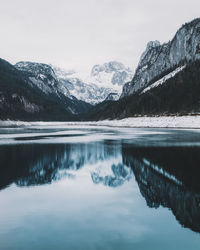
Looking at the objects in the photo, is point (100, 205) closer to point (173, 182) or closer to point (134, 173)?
point (173, 182)

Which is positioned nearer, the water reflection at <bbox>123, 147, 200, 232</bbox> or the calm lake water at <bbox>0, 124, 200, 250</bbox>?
the calm lake water at <bbox>0, 124, 200, 250</bbox>

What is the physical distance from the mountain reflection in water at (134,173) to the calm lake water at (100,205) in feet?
0.14

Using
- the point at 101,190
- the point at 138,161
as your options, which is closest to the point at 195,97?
the point at 138,161

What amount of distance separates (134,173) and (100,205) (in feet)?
26.3

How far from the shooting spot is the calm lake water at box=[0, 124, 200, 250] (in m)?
10.1

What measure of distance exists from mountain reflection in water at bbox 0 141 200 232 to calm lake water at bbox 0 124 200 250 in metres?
0.04

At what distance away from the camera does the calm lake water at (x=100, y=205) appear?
33.1 ft

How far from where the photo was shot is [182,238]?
10.2m

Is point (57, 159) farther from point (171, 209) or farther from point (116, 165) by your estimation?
point (171, 209)

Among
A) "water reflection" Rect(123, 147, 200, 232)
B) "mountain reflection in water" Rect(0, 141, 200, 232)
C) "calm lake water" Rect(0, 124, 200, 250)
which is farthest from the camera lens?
"mountain reflection in water" Rect(0, 141, 200, 232)

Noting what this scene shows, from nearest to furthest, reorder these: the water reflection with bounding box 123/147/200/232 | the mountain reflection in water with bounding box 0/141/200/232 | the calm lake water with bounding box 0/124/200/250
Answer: the calm lake water with bounding box 0/124/200/250 < the water reflection with bounding box 123/147/200/232 < the mountain reflection in water with bounding box 0/141/200/232

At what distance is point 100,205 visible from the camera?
14383 mm

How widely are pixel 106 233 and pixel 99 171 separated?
12.2 m

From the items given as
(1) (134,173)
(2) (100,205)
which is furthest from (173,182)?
(2) (100,205)
